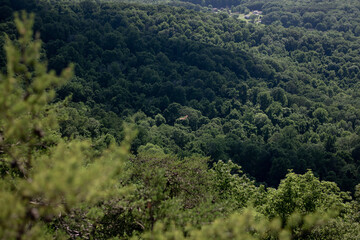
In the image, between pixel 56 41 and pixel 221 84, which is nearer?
pixel 56 41

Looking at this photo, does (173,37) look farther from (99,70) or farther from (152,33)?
(99,70)

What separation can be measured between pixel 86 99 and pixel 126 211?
2540 inches

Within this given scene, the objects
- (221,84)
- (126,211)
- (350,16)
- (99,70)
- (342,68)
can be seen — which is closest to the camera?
(126,211)

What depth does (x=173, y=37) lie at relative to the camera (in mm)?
109250

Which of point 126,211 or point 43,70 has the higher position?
point 43,70

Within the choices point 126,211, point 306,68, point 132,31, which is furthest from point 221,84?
point 126,211

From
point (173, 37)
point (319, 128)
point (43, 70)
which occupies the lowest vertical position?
point (319, 128)

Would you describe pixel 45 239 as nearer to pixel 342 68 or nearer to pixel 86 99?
pixel 86 99

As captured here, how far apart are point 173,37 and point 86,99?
159ft

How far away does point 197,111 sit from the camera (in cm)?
8475

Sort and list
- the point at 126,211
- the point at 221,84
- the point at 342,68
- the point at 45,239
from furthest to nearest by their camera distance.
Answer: the point at 342,68, the point at 221,84, the point at 126,211, the point at 45,239

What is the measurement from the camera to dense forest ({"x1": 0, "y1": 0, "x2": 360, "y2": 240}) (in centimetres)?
1236

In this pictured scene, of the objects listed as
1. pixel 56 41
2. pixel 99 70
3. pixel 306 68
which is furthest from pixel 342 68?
pixel 56 41

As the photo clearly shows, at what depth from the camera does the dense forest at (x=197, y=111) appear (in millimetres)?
12359
